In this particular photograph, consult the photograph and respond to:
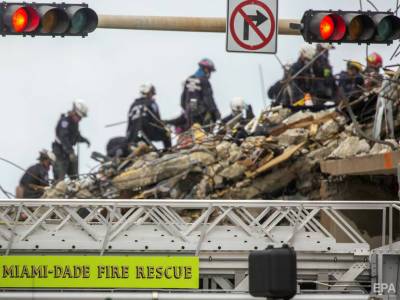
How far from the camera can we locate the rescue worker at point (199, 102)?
34438 millimetres

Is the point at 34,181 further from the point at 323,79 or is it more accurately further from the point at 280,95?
the point at 323,79

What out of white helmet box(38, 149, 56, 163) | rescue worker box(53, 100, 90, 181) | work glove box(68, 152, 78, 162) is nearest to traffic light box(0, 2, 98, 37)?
rescue worker box(53, 100, 90, 181)

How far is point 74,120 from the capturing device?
3781cm

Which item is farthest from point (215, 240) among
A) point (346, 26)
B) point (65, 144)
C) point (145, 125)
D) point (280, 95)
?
point (65, 144)

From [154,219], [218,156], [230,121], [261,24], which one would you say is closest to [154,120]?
[230,121]

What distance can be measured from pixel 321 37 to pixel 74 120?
20660 mm

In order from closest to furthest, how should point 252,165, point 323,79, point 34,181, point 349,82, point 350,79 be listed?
point 252,165 → point 350,79 → point 323,79 → point 349,82 → point 34,181

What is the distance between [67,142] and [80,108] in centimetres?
187

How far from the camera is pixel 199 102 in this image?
34.4 meters

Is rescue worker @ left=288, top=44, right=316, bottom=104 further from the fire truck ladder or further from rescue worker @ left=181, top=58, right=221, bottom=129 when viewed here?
the fire truck ladder

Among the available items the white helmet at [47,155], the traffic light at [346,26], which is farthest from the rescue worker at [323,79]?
the traffic light at [346,26]

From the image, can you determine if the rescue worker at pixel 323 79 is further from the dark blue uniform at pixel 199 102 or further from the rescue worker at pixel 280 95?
the dark blue uniform at pixel 199 102

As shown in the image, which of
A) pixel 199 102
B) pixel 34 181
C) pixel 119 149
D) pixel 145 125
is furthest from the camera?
pixel 34 181

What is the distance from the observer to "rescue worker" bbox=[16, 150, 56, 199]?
112ft
